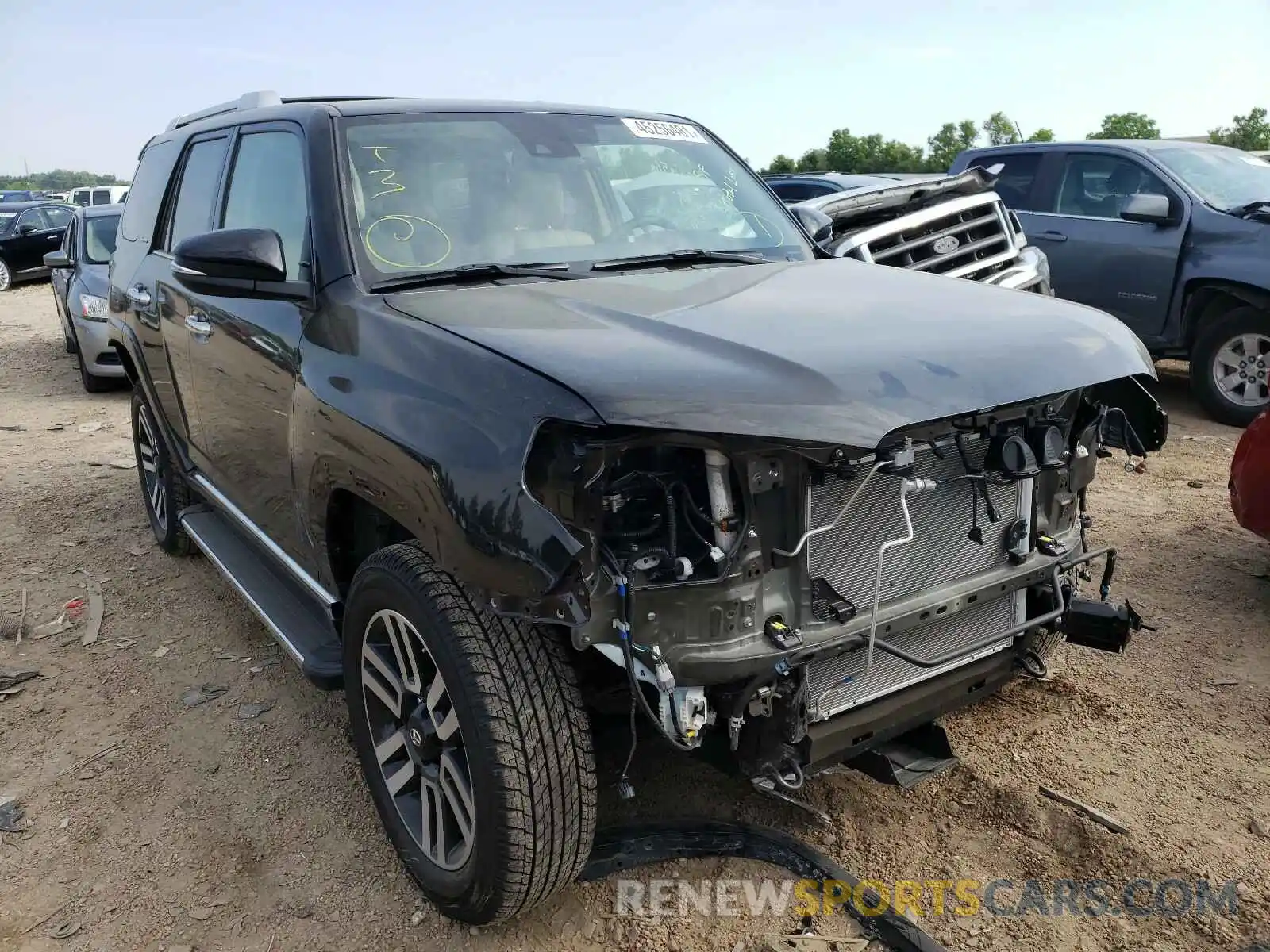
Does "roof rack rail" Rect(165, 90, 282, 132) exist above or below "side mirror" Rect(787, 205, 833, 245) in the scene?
above

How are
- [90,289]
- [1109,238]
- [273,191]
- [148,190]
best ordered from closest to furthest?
[273,191]
[148,190]
[1109,238]
[90,289]

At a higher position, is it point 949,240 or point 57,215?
point 949,240

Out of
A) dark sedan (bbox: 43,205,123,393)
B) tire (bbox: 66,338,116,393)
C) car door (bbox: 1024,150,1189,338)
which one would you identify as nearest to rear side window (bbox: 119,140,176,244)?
dark sedan (bbox: 43,205,123,393)

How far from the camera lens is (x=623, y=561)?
2082 millimetres

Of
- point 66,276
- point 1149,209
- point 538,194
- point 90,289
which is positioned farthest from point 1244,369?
point 66,276

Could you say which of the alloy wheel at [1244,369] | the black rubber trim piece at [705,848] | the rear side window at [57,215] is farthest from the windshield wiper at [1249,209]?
the rear side window at [57,215]

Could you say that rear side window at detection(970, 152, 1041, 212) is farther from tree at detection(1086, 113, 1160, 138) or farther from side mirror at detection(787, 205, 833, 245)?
tree at detection(1086, 113, 1160, 138)

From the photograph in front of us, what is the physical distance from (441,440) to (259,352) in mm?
1257

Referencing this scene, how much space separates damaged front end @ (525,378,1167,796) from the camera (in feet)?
6.82

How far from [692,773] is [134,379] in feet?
11.8

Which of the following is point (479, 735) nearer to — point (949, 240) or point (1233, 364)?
point (949, 240)

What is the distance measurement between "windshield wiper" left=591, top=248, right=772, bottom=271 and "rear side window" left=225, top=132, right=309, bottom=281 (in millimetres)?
906

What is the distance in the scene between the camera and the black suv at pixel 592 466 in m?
2.08

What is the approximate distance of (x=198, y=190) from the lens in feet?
13.7
